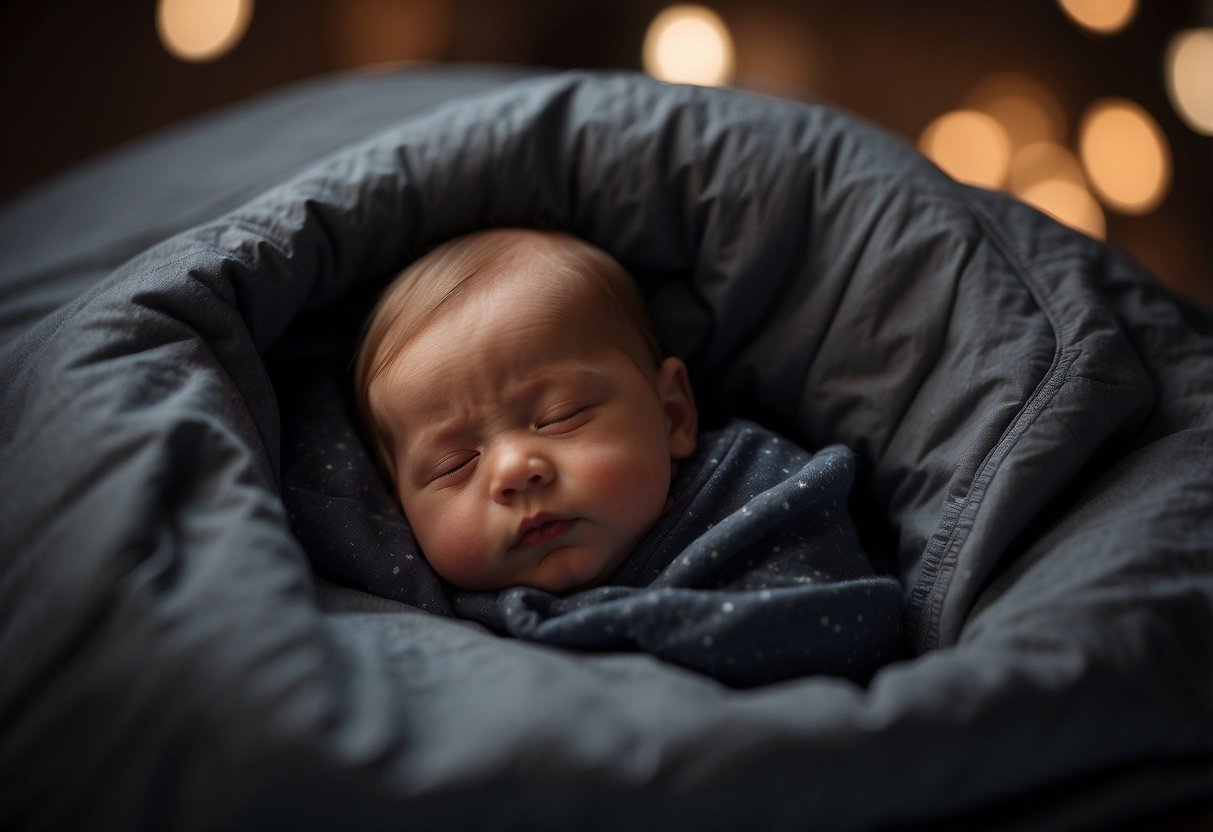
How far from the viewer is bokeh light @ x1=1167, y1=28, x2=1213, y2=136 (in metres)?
1.89

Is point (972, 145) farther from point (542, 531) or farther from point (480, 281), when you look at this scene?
point (542, 531)

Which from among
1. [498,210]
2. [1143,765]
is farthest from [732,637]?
[498,210]

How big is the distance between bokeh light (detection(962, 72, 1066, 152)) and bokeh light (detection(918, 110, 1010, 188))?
29mm

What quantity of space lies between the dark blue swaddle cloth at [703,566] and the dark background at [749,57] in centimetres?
119

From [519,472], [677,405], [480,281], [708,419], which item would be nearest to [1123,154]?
[708,419]

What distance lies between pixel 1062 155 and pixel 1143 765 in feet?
5.60

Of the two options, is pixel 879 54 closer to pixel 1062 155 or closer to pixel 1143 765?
Result: pixel 1062 155

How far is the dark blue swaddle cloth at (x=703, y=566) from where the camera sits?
2.61 feet

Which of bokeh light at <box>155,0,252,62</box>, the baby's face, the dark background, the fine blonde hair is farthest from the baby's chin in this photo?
the dark background

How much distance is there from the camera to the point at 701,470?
1011mm

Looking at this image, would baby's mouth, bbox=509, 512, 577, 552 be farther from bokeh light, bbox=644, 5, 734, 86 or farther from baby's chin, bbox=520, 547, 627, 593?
bokeh light, bbox=644, 5, 734, 86

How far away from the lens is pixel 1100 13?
2.07 metres

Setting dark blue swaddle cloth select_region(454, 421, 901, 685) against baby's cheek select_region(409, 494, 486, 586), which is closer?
dark blue swaddle cloth select_region(454, 421, 901, 685)

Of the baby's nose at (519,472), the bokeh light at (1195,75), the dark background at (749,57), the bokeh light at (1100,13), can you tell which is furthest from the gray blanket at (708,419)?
the bokeh light at (1100,13)
